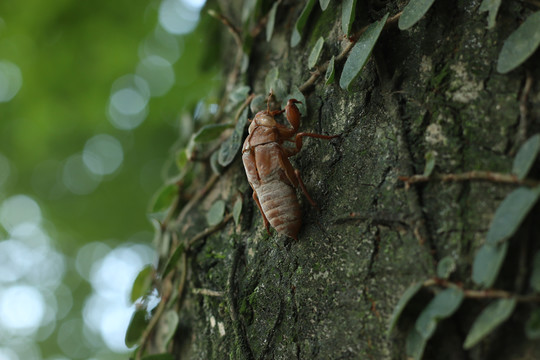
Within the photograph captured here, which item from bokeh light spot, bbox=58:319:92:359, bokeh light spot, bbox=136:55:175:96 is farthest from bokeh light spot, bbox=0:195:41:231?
bokeh light spot, bbox=136:55:175:96

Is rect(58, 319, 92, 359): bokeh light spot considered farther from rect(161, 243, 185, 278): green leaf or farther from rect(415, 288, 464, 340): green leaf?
rect(415, 288, 464, 340): green leaf

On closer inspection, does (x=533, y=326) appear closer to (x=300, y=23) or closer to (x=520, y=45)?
(x=520, y=45)

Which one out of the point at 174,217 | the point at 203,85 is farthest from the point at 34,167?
the point at 174,217

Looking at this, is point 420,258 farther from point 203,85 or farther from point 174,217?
point 203,85

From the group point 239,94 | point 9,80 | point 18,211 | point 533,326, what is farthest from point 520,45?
point 18,211

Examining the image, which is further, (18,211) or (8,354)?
(8,354)
